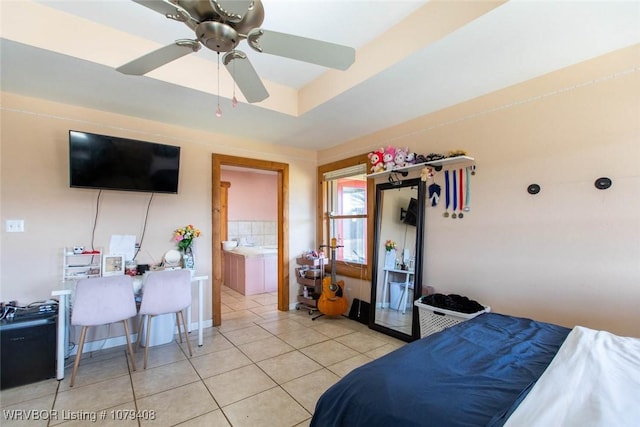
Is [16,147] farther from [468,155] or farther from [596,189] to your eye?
[596,189]

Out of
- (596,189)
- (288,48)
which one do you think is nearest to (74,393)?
(288,48)

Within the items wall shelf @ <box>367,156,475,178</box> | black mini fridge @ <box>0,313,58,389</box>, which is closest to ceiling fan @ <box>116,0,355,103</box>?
wall shelf @ <box>367,156,475,178</box>

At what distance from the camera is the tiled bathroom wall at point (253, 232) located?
650 cm

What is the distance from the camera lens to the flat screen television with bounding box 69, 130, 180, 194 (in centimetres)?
269

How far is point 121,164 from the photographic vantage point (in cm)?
290

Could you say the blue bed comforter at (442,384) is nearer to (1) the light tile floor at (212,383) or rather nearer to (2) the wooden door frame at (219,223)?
(1) the light tile floor at (212,383)

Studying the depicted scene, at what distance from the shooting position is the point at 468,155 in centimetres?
272

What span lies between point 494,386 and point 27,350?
129 inches

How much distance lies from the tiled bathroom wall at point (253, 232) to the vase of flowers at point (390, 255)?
3.91 m

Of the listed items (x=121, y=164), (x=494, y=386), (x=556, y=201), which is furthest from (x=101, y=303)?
(x=556, y=201)

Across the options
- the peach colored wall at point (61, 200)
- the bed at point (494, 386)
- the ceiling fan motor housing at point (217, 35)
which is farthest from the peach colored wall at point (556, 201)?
the peach colored wall at point (61, 200)

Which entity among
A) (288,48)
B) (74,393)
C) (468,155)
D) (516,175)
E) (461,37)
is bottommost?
(74,393)

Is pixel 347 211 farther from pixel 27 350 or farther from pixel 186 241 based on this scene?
pixel 27 350

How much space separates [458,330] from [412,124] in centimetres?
234
